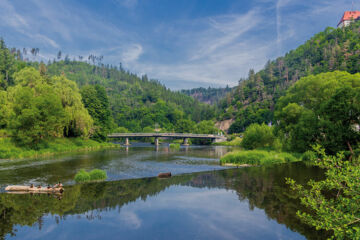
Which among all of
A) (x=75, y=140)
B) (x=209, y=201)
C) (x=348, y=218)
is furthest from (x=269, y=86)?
(x=348, y=218)

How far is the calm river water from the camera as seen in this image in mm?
16953

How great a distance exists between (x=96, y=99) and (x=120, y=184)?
6662 cm

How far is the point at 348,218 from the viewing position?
918 centimetres

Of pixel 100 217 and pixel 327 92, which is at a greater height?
pixel 327 92

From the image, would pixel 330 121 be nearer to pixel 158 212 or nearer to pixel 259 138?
pixel 259 138

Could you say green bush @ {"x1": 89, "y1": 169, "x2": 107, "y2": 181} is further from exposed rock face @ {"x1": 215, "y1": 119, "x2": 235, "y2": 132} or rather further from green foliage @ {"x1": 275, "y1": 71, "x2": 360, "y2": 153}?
exposed rock face @ {"x1": 215, "y1": 119, "x2": 235, "y2": 132}

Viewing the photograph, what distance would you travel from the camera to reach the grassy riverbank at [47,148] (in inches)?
1996

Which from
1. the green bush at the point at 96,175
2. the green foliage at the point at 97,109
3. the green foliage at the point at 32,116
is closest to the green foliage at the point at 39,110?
the green foliage at the point at 32,116

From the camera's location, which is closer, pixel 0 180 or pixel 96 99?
pixel 0 180

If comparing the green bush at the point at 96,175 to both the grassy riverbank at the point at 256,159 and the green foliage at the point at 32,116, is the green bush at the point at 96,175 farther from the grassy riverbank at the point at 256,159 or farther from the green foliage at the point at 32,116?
the green foliage at the point at 32,116

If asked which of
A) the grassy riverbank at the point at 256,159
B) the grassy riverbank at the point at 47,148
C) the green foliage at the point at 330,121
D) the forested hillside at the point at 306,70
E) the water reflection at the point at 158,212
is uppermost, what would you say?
the forested hillside at the point at 306,70

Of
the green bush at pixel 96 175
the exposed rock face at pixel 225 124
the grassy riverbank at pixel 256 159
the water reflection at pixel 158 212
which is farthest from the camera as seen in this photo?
the exposed rock face at pixel 225 124

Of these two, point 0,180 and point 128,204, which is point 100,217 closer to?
point 128,204

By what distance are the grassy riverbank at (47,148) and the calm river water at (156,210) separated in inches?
768
